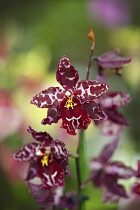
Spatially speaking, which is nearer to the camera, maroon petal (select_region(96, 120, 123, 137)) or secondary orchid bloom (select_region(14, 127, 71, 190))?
secondary orchid bloom (select_region(14, 127, 71, 190))

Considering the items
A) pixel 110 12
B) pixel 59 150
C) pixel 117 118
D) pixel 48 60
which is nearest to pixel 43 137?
pixel 59 150

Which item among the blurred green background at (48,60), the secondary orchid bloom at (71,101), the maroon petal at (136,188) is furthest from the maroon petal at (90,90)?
the blurred green background at (48,60)

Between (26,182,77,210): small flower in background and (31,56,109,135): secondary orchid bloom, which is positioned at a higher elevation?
(31,56,109,135): secondary orchid bloom

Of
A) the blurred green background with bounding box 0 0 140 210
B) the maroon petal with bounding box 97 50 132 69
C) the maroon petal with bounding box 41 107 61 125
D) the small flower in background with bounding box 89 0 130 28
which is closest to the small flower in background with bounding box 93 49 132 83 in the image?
the maroon petal with bounding box 97 50 132 69

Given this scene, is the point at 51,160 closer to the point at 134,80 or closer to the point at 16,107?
the point at 16,107

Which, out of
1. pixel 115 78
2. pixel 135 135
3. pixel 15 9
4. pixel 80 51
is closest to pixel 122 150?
pixel 135 135

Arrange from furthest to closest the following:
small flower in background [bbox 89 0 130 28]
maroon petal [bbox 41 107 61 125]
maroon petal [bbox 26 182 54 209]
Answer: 1. small flower in background [bbox 89 0 130 28]
2. maroon petal [bbox 26 182 54 209]
3. maroon petal [bbox 41 107 61 125]

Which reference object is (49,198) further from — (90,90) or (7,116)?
(7,116)

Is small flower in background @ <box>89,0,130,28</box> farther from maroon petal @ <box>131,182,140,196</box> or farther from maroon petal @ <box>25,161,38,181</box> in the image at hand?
maroon petal @ <box>25,161,38,181</box>
